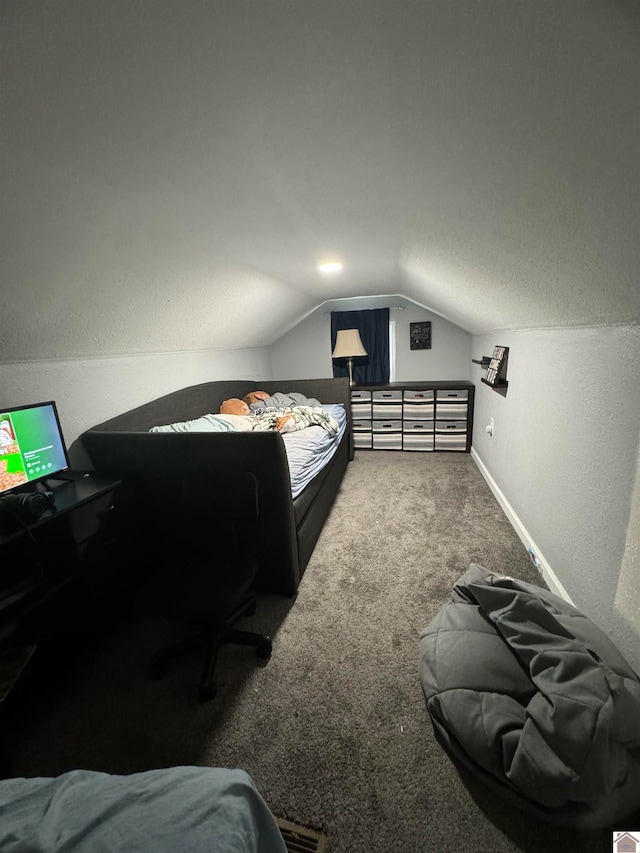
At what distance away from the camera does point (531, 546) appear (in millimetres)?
2121

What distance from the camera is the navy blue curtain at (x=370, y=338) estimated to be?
14.4ft

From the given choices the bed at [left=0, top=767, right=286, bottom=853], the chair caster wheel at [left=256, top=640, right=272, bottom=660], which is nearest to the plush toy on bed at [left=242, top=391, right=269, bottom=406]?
the chair caster wheel at [left=256, top=640, right=272, bottom=660]

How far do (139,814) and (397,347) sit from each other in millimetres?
4476

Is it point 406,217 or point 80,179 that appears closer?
point 80,179

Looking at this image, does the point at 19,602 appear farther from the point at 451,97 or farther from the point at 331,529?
the point at 451,97

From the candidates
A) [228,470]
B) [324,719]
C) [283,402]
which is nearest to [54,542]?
[228,470]

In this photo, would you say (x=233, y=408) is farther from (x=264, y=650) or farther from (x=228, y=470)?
(x=264, y=650)

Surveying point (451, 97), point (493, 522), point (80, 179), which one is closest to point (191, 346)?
point (80, 179)

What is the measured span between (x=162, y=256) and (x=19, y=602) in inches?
63.5

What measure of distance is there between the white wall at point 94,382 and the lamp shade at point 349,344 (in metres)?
1.82

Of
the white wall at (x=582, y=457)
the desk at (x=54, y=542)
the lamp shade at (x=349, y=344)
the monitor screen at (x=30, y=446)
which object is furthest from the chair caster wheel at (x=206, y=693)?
the lamp shade at (x=349, y=344)

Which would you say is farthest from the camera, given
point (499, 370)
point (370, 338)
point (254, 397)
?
point (370, 338)

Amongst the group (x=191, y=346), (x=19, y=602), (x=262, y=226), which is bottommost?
(x=19, y=602)

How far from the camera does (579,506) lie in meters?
1.59
